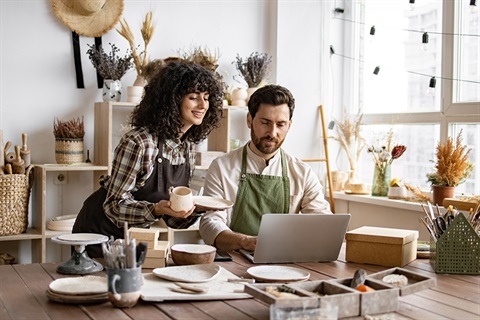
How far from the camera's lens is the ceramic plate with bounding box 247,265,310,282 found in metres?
2.05

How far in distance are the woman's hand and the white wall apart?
2086 millimetres

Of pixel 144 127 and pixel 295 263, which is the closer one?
pixel 295 263

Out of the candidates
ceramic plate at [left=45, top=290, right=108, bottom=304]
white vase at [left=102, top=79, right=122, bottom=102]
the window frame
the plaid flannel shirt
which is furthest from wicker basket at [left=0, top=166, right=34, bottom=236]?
the window frame

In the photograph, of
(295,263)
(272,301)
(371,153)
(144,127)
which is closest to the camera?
(272,301)

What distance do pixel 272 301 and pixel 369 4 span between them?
3857 mm

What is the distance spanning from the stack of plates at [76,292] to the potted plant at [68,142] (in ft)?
7.46

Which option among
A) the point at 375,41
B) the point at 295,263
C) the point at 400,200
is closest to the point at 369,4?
the point at 375,41

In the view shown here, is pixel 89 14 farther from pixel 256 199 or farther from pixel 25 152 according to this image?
pixel 256 199

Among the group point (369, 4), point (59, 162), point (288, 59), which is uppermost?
point (369, 4)

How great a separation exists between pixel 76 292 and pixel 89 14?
2.89m

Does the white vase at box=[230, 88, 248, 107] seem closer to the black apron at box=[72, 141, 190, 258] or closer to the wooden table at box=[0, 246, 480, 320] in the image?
the black apron at box=[72, 141, 190, 258]

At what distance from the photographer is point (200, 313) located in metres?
1.75

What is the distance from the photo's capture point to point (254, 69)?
4672 millimetres

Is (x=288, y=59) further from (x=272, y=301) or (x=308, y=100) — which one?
(x=272, y=301)
